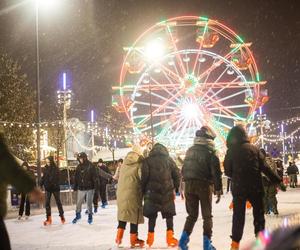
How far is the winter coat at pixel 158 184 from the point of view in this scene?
8477 mm

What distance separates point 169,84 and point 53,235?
21289mm

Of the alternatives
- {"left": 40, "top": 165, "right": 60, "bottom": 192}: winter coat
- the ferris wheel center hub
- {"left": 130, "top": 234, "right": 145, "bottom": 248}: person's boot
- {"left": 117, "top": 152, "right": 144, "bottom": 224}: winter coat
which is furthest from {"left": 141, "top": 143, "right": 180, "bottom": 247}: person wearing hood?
the ferris wheel center hub

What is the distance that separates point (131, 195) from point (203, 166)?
5.71 ft

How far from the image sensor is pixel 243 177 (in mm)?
7164

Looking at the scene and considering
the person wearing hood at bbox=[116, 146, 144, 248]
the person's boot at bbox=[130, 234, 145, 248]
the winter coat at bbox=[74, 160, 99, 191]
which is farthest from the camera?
the winter coat at bbox=[74, 160, 99, 191]

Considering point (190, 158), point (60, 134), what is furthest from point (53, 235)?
point (60, 134)

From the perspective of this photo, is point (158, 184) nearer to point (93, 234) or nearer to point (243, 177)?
point (243, 177)

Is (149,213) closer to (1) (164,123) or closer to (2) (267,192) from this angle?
(2) (267,192)

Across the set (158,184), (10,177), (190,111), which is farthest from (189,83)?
(10,177)

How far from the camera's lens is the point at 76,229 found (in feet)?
39.4

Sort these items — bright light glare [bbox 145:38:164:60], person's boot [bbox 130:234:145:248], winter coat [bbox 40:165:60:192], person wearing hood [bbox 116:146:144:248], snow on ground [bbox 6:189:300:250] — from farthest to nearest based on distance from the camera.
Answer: bright light glare [bbox 145:38:164:60] < winter coat [bbox 40:165:60:192] < snow on ground [bbox 6:189:300:250] < person wearing hood [bbox 116:146:144:248] < person's boot [bbox 130:234:145:248]

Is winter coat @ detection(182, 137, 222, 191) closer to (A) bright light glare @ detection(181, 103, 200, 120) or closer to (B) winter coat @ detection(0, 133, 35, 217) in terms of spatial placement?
(B) winter coat @ detection(0, 133, 35, 217)

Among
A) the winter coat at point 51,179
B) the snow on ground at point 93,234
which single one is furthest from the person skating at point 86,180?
the winter coat at point 51,179

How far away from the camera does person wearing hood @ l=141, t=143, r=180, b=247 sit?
27.8 feet
